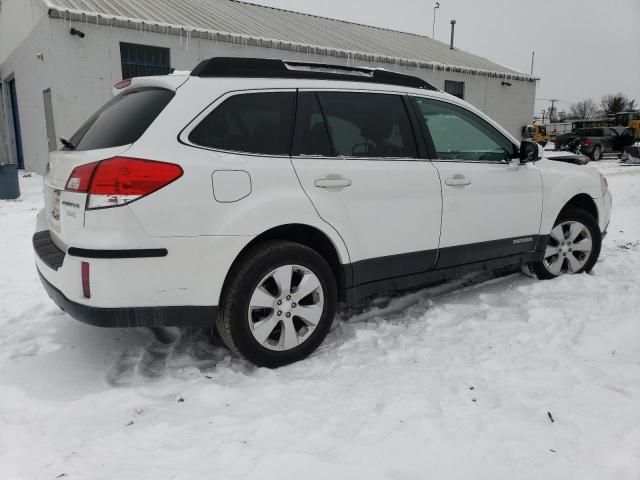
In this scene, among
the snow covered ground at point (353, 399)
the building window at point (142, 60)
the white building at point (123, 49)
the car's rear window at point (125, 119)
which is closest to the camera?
the snow covered ground at point (353, 399)

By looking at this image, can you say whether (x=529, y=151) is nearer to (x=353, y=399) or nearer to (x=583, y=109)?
(x=353, y=399)

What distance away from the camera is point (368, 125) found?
3.40 metres

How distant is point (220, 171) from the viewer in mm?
2646

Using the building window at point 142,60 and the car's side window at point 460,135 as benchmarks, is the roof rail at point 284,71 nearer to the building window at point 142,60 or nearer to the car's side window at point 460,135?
the car's side window at point 460,135

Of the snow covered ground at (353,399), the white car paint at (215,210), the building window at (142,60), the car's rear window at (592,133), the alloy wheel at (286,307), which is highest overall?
the building window at (142,60)

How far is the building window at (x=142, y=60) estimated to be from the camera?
1176 cm

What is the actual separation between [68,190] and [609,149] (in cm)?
2620

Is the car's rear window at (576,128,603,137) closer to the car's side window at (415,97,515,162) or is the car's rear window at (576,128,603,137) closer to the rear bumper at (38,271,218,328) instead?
the car's side window at (415,97,515,162)

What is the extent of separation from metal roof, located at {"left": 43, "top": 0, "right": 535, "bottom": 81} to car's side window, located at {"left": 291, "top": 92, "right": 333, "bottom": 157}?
9971 mm

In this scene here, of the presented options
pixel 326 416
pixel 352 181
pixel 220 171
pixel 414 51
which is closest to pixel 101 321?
pixel 220 171

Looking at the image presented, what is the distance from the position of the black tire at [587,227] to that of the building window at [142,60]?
1013cm

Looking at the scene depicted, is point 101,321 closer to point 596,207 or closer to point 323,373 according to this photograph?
point 323,373

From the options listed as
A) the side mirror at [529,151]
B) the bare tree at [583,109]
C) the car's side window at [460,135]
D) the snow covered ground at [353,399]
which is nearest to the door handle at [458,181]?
the car's side window at [460,135]

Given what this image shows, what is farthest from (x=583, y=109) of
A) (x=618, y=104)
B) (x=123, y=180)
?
(x=123, y=180)
